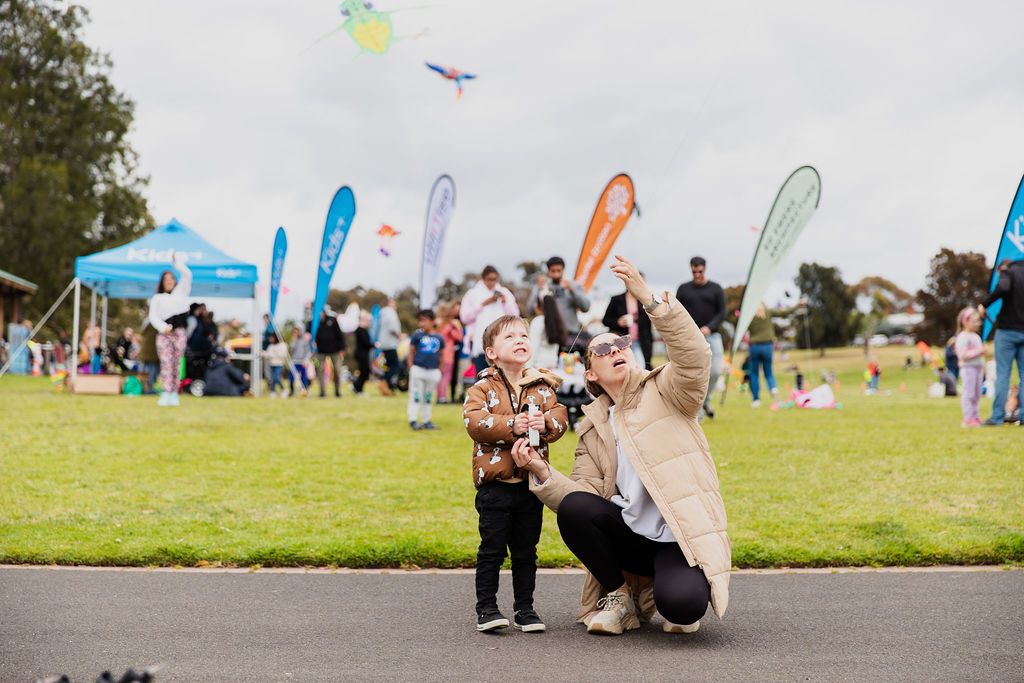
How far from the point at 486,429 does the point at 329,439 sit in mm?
7096

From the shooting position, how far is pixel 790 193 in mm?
13281

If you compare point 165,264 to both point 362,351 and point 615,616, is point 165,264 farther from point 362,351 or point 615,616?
point 615,616

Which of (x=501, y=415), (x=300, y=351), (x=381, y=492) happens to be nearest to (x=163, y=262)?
(x=300, y=351)

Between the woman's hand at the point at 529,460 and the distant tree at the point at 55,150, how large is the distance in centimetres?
4030

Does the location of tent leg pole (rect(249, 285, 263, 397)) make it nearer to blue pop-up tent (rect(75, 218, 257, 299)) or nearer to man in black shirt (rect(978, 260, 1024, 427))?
blue pop-up tent (rect(75, 218, 257, 299))

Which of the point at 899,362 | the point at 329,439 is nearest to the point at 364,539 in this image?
the point at 329,439

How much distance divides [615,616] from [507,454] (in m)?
0.87

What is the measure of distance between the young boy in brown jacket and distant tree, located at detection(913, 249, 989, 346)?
58.0m

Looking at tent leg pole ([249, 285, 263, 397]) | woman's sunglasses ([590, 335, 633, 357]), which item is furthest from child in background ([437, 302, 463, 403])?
woman's sunglasses ([590, 335, 633, 357])

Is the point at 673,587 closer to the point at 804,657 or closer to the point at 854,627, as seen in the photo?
the point at 804,657

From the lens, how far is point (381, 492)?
8102mm

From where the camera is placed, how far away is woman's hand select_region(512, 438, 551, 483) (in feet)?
14.5

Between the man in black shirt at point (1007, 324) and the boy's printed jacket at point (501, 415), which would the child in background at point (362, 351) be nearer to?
the man in black shirt at point (1007, 324)

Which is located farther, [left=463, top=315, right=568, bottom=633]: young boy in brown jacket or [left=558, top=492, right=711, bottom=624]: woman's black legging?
[left=463, top=315, right=568, bottom=633]: young boy in brown jacket
